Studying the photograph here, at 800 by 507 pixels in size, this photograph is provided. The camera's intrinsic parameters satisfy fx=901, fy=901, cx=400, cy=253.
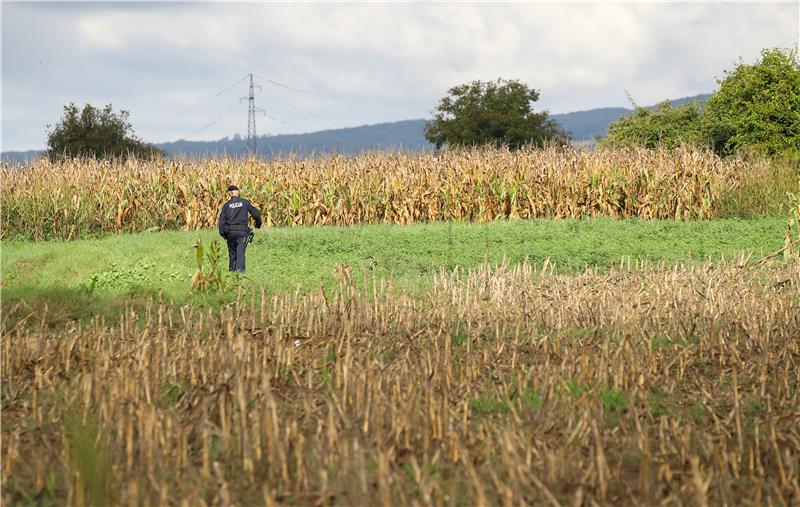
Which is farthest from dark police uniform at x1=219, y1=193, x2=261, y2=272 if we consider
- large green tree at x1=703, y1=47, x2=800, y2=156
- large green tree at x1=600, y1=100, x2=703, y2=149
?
large green tree at x1=600, y1=100, x2=703, y2=149

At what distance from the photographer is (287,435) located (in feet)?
20.5

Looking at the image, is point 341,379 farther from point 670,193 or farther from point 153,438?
point 670,193

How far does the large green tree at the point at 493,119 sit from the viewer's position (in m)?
64.8

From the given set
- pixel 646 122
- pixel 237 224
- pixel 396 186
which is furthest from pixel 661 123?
pixel 237 224

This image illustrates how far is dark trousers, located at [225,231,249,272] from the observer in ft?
54.0

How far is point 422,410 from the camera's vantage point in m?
7.25

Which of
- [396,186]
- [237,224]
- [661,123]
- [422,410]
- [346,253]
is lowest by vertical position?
[346,253]

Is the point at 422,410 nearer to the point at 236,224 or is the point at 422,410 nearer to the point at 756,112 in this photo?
the point at 236,224

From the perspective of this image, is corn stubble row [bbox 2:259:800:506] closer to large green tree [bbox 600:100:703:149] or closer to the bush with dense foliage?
the bush with dense foliage

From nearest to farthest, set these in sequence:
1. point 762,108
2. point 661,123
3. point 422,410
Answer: point 422,410
point 762,108
point 661,123

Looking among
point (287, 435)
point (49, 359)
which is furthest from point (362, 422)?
point (49, 359)

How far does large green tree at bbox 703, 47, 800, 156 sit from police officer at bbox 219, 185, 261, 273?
111 feet

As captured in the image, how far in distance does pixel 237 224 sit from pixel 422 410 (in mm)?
9732

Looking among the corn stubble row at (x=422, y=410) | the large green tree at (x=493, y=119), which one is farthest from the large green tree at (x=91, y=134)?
the corn stubble row at (x=422, y=410)
